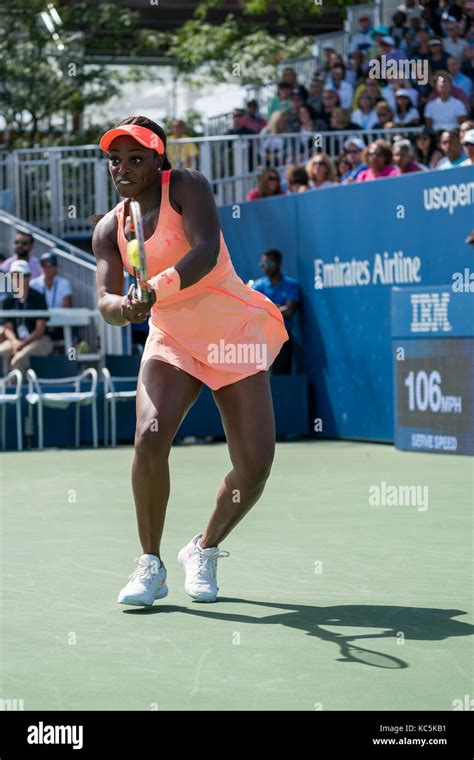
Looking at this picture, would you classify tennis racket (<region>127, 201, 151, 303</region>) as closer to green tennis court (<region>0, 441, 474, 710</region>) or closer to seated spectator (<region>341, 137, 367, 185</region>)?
green tennis court (<region>0, 441, 474, 710</region>)

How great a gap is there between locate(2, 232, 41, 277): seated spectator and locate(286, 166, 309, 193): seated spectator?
3305 mm

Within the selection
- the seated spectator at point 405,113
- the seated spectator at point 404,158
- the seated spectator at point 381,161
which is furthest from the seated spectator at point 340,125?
the seated spectator at point 404,158

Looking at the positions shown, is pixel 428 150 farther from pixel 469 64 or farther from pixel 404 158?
pixel 469 64

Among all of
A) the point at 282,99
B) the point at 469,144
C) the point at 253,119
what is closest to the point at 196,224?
the point at 469,144

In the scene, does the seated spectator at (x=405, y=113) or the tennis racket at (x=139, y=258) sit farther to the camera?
the seated spectator at (x=405, y=113)

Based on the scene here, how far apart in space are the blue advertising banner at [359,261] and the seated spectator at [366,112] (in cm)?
211

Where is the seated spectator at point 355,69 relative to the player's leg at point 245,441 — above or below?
above

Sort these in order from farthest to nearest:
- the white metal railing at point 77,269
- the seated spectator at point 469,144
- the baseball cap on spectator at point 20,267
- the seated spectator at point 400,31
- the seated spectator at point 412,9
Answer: the seated spectator at point 412,9
the seated spectator at point 400,31
the white metal railing at point 77,269
the baseball cap on spectator at point 20,267
the seated spectator at point 469,144

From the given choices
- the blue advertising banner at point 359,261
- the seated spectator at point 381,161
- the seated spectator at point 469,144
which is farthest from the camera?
the seated spectator at point 381,161

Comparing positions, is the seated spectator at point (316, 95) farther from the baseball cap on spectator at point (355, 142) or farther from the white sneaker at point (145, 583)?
the white sneaker at point (145, 583)

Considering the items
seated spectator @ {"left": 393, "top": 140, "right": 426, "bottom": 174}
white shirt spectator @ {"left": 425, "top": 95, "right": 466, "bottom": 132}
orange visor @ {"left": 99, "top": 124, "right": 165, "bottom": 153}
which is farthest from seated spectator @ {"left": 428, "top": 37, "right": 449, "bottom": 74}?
orange visor @ {"left": 99, "top": 124, "right": 165, "bottom": 153}

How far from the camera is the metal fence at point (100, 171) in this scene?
17.6 m

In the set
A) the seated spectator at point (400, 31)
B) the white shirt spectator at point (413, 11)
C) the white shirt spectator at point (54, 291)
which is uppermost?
the white shirt spectator at point (413, 11)

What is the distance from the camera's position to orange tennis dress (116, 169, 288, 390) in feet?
20.1
